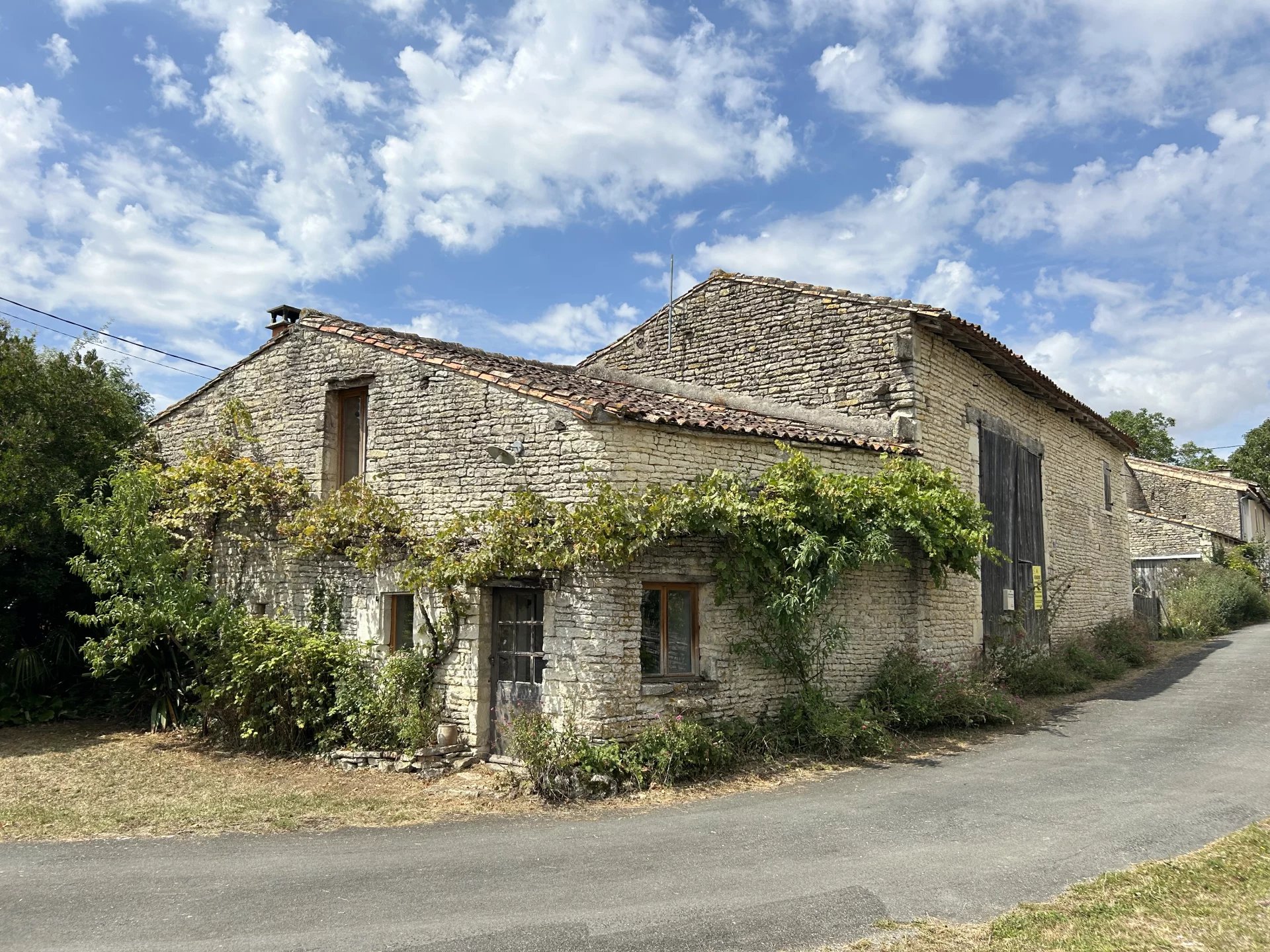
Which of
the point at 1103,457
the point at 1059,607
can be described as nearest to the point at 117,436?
the point at 1059,607

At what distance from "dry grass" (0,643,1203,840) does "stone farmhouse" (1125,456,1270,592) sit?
21358 mm

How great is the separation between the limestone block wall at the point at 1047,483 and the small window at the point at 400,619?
21.5 ft

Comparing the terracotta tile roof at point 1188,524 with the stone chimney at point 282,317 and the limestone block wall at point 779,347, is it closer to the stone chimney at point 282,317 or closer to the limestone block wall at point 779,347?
the limestone block wall at point 779,347

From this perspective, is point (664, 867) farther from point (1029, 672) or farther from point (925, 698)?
point (1029, 672)

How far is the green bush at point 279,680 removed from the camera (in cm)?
1012

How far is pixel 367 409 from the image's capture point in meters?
11.4

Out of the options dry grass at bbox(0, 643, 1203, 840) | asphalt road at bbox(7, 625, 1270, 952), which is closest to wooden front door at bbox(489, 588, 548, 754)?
dry grass at bbox(0, 643, 1203, 840)

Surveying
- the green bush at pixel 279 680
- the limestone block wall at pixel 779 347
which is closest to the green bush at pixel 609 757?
the green bush at pixel 279 680

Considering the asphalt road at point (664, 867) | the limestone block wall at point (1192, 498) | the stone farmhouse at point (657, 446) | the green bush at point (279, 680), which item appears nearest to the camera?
the asphalt road at point (664, 867)

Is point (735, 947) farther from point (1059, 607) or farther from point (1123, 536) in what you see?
point (1123, 536)

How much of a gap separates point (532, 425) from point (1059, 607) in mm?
11813

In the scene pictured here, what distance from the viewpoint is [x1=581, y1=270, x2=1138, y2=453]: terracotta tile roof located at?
12.2m

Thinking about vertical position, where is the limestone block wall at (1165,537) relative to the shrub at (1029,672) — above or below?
above

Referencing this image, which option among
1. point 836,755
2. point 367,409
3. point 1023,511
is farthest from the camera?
point 1023,511
